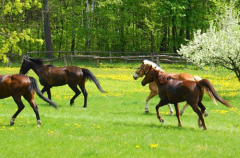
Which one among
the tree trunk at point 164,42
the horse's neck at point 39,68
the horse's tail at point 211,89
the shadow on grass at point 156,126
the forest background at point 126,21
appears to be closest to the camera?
the horse's tail at point 211,89

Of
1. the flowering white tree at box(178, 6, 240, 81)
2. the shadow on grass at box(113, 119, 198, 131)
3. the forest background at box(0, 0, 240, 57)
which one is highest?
the forest background at box(0, 0, 240, 57)

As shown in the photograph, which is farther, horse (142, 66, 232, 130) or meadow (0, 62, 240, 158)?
horse (142, 66, 232, 130)

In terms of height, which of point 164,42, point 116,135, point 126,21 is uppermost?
point 126,21

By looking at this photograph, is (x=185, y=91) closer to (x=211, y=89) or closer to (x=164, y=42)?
(x=211, y=89)

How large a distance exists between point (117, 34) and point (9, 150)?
4202cm

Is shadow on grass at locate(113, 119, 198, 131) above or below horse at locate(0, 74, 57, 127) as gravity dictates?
below

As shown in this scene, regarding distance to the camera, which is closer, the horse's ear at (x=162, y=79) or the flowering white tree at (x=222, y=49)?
the horse's ear at (x=162, y=79)

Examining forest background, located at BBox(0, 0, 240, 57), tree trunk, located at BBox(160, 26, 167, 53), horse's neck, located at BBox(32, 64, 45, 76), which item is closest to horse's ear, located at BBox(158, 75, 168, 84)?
horse's neck, located at BBox(32, 64, 45, 76)

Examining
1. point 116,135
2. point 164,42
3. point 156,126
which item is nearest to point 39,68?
point 156,126

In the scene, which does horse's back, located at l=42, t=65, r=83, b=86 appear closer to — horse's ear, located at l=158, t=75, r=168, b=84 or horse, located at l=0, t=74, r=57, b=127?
horse, located at l=0, t=74, r=57, b=127

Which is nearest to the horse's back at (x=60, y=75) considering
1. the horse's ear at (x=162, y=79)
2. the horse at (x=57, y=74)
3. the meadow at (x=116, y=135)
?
the horse at (x=57, y=74)

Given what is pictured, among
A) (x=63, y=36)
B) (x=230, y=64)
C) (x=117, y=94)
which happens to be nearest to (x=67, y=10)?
(x=63, y=36)

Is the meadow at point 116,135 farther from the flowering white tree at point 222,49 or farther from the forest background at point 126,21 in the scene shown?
the forest background at point 126,21

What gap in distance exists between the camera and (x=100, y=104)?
19.3 metres
